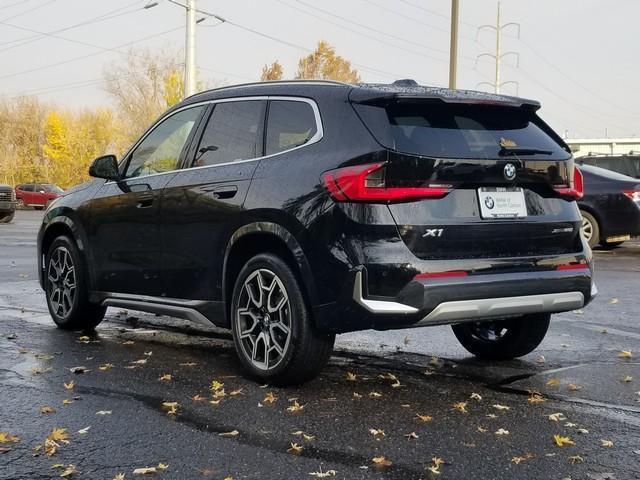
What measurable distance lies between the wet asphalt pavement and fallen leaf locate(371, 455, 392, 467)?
13 mm

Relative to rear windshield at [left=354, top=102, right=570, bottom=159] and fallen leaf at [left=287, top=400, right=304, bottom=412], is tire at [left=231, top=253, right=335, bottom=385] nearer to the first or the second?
fallen leaf at [left=287, top=400, right=304, bottom=412]

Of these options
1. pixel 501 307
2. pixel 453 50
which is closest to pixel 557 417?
pixel 501 307

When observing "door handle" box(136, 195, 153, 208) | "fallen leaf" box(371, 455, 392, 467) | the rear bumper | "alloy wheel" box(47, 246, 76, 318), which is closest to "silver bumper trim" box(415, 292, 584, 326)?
the rear bumper

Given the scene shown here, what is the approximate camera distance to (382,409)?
4324mm

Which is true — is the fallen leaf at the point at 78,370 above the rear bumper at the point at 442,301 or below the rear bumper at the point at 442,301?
below

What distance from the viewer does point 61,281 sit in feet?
22.6

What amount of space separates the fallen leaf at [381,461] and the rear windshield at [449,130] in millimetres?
1643

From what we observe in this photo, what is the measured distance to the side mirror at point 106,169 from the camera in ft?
20.7

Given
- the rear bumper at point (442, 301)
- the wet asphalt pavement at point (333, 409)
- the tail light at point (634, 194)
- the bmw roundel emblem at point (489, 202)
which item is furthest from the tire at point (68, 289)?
the tail light at point (634, 194)

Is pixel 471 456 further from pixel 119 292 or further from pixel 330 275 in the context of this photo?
pixel 119 292

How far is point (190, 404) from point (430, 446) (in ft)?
4.76

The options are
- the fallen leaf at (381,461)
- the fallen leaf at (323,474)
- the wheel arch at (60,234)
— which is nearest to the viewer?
the fallen leaf at (323,474)

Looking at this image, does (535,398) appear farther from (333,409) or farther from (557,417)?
(333,409)

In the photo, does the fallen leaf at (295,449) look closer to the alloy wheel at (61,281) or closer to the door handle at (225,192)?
the door handle at (225,192)
